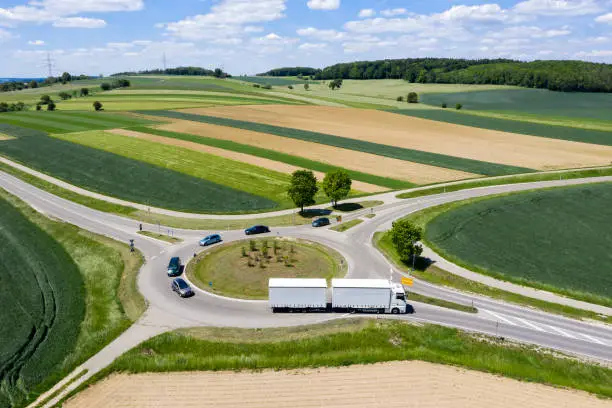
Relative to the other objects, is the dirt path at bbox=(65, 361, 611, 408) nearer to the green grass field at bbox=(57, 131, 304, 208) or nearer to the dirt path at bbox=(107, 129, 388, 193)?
the green grass field at bbox=(57, 131, 304, 208)

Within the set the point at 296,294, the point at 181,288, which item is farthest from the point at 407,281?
the point at 181,288

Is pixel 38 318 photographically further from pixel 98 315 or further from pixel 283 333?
pixel 283 333

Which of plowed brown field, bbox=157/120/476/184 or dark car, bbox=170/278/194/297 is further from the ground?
plowed brown field, bbox=157/120/476/184

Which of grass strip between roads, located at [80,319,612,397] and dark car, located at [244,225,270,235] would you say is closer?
grass strip between roads, located at [80,319,612,397]

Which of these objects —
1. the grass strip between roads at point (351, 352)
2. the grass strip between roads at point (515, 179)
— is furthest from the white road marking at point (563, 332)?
the grass strip between roads at point (515, 179)

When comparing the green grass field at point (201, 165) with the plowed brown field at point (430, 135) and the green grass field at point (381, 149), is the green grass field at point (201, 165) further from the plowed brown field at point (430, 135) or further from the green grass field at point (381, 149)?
the plowed brown field at point (430, 135)

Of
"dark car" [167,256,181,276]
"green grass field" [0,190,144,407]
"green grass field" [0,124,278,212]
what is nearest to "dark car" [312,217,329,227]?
"green grass field" [0,124,278,212]

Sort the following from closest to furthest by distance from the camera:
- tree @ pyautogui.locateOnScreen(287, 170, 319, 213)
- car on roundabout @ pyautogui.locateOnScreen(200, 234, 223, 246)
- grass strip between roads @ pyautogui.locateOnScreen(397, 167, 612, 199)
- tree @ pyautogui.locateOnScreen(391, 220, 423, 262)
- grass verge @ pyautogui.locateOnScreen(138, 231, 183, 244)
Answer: tree @ pyautogui.locateOnScreen(391, 220, 423, 262), car on roundabout @ pyautogui.locateOnScreen(200, 234, 223, 246), grass verge @ pyautogui.locateOnScreen(138, 231, 183, 244), tree @ pyautogui.locateOnScreen(287, 170, 319, 213), grass strip between roads @ pyautogui.locateOnScreen(397, 167, 612, 199)
